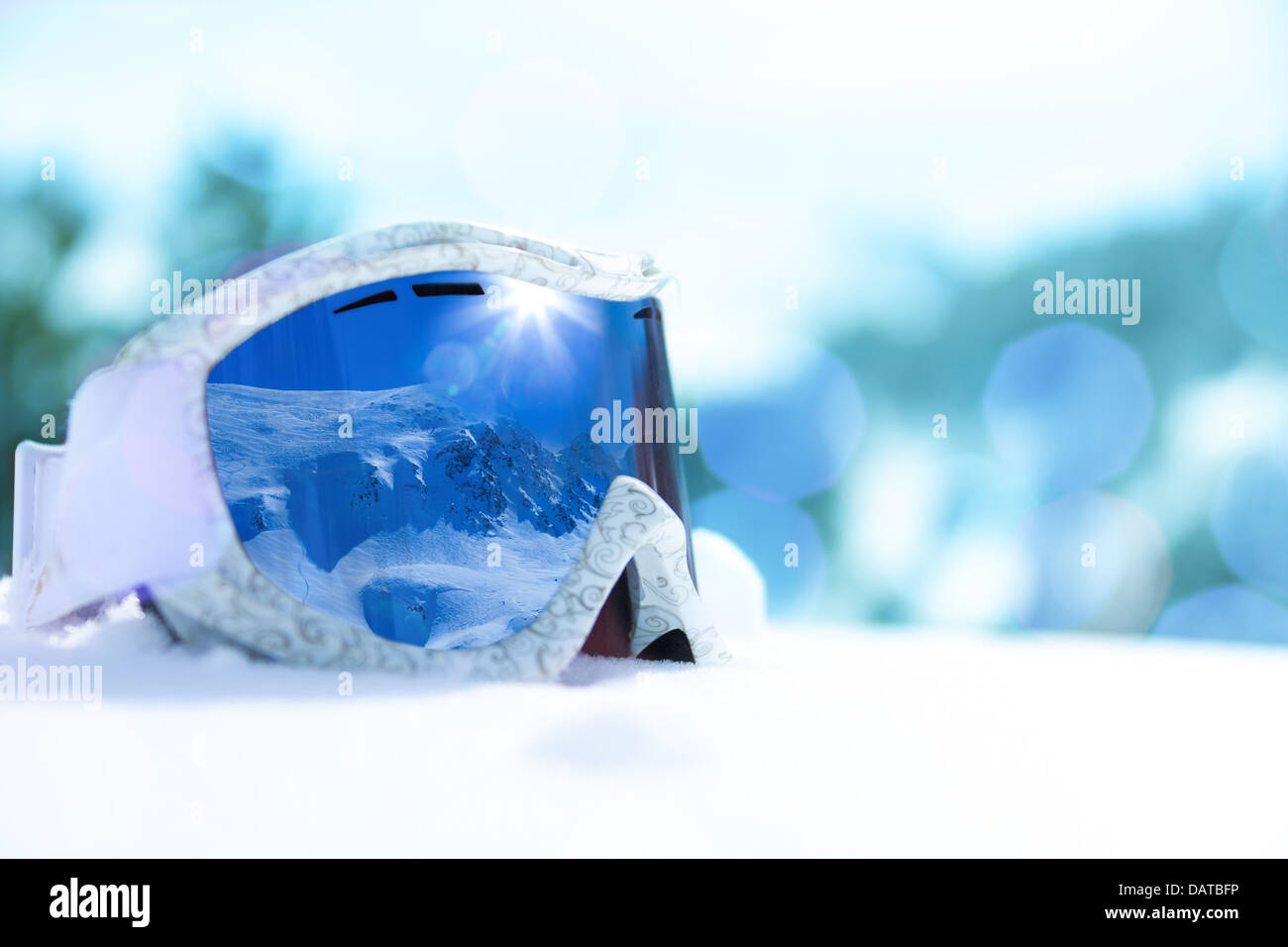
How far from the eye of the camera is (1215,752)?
107cm

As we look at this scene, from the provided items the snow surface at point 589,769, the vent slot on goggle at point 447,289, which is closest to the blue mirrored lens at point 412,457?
the vent slot on goggle at point 447,289

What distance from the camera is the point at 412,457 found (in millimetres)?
1240

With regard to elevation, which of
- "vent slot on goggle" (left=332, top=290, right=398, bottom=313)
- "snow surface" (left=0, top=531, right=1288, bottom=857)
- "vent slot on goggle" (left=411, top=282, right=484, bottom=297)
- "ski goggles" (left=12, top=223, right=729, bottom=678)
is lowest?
"snow surface" (left=0, top=531, right=1288, bottom=857)

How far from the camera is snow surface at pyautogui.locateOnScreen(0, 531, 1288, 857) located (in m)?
0.67

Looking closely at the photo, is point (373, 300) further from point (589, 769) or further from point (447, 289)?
point (589, 769)

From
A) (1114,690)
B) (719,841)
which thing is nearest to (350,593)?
(719,841)

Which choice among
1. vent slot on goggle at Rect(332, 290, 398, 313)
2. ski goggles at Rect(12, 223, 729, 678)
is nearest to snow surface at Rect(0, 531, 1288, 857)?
ski goggles at Rect(12, 223, 729, 678)

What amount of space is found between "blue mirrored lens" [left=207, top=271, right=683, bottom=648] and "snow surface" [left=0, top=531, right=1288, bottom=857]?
6.4 inches

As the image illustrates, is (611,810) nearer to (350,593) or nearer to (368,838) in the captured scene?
(368,838)

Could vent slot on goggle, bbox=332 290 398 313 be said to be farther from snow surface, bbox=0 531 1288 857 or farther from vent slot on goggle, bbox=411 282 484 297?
snow surface, bbox=0 531 1288 857

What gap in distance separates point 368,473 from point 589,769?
0.66 meters

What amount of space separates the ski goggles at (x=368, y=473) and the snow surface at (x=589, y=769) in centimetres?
10

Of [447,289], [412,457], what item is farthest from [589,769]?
[447,289]

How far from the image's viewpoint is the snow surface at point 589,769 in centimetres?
67
